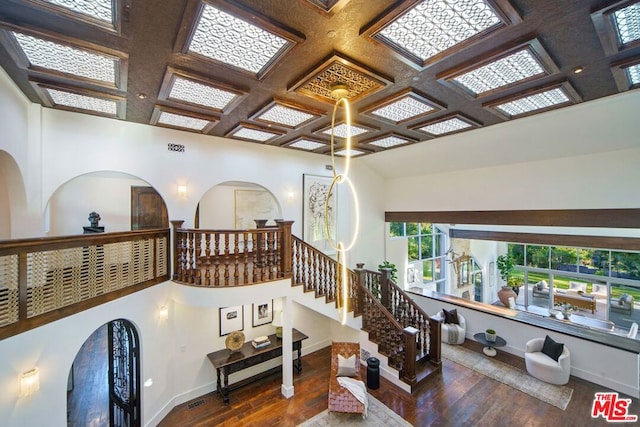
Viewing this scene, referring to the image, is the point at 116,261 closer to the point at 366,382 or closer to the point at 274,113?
the point at 274,113

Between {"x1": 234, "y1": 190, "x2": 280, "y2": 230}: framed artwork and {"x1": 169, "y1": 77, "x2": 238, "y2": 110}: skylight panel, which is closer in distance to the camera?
{"x1": 169, "y1": 77, "x2": 238, "y2": 110}: skylight panel

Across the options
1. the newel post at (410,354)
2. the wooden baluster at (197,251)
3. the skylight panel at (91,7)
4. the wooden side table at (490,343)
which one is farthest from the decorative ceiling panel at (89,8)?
the wooden side table at (490,343)

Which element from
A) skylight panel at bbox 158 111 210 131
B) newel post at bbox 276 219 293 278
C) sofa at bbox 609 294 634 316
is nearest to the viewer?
skylight panel at bbox 158 111 210 131

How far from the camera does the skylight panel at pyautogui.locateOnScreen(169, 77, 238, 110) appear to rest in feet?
9.51

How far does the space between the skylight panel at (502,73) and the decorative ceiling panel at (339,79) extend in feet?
2.91

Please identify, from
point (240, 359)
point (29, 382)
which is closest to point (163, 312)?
point (240, 359)

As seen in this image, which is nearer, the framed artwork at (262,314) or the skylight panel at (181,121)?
the skylight panel at (181,121)

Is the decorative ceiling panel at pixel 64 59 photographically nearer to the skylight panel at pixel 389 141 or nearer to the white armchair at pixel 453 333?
the skylight panel at pixel 389 141

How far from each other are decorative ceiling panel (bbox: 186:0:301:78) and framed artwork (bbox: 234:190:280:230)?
4.30 m

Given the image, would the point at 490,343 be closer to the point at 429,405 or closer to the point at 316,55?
the point at 429,405

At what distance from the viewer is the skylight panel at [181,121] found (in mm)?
3898

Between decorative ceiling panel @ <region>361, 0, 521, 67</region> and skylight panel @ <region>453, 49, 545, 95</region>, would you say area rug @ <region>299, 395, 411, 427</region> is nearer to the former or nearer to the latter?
skylight panel @ <region>453, 49, 545, 95</region>

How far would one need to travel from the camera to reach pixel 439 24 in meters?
1.98

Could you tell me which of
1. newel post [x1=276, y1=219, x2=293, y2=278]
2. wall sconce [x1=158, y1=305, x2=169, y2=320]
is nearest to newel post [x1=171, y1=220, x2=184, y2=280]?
wall sconce [x1=158, y1=305, x2=169, y2=320]
